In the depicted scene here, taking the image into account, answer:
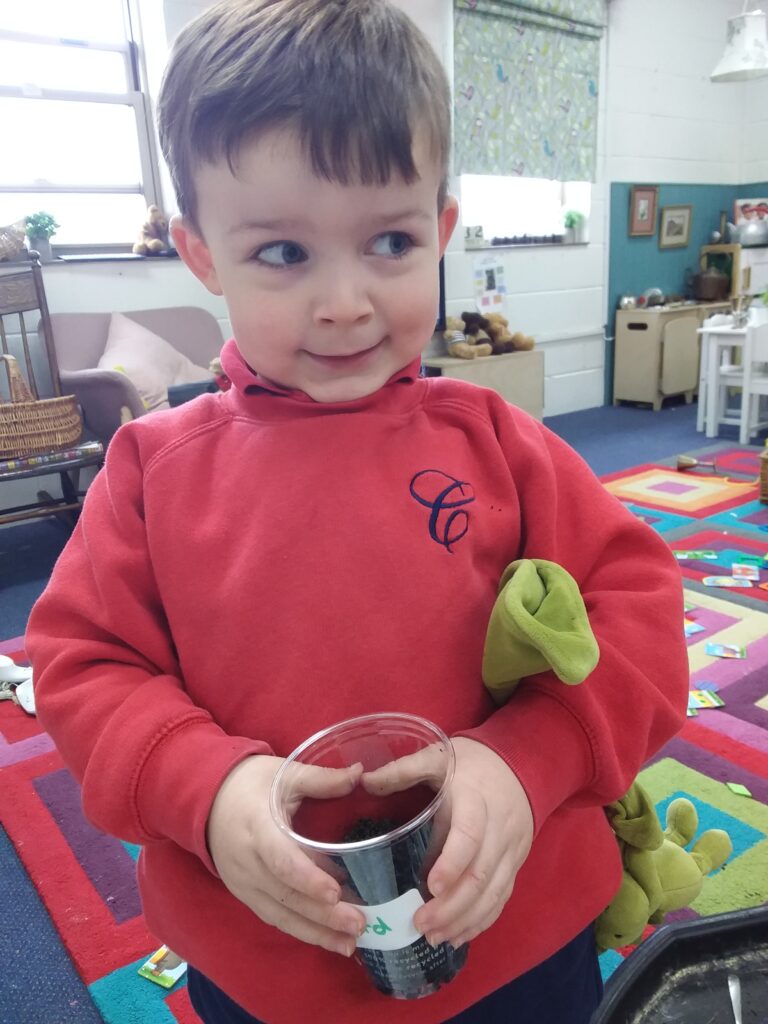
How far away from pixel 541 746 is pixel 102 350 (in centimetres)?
315

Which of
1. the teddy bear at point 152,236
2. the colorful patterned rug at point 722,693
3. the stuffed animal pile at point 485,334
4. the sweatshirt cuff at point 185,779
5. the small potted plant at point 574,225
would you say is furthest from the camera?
the small potted plant at point 574,225

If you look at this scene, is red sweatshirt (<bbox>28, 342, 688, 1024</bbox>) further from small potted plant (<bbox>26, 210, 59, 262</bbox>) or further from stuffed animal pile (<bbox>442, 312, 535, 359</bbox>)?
stuffed animal pile (<bbox>442, 312, 535, 359</bbox>)

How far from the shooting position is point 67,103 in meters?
3.44

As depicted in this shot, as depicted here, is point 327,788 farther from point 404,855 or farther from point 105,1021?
point 105,1021

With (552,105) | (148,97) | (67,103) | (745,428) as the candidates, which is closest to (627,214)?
(552,105)

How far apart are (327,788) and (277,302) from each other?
344mm

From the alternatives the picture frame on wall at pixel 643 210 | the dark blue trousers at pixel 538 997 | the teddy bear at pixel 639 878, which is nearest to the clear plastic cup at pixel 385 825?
the dark blue trousers at pixel 538 997

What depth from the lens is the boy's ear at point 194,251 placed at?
0.63 meters

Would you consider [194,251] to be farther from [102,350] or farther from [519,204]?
[519,204]

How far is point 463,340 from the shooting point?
4133 millimetres

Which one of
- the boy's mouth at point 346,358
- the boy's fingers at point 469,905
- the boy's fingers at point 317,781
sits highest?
the boy's mouth at point 346,358

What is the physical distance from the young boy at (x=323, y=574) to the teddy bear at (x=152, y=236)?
305 centimetres

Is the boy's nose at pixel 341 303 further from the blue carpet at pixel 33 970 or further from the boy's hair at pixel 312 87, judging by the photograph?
the blue carpet at pixel 33 970

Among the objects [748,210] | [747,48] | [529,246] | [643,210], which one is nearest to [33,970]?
[529,246]
